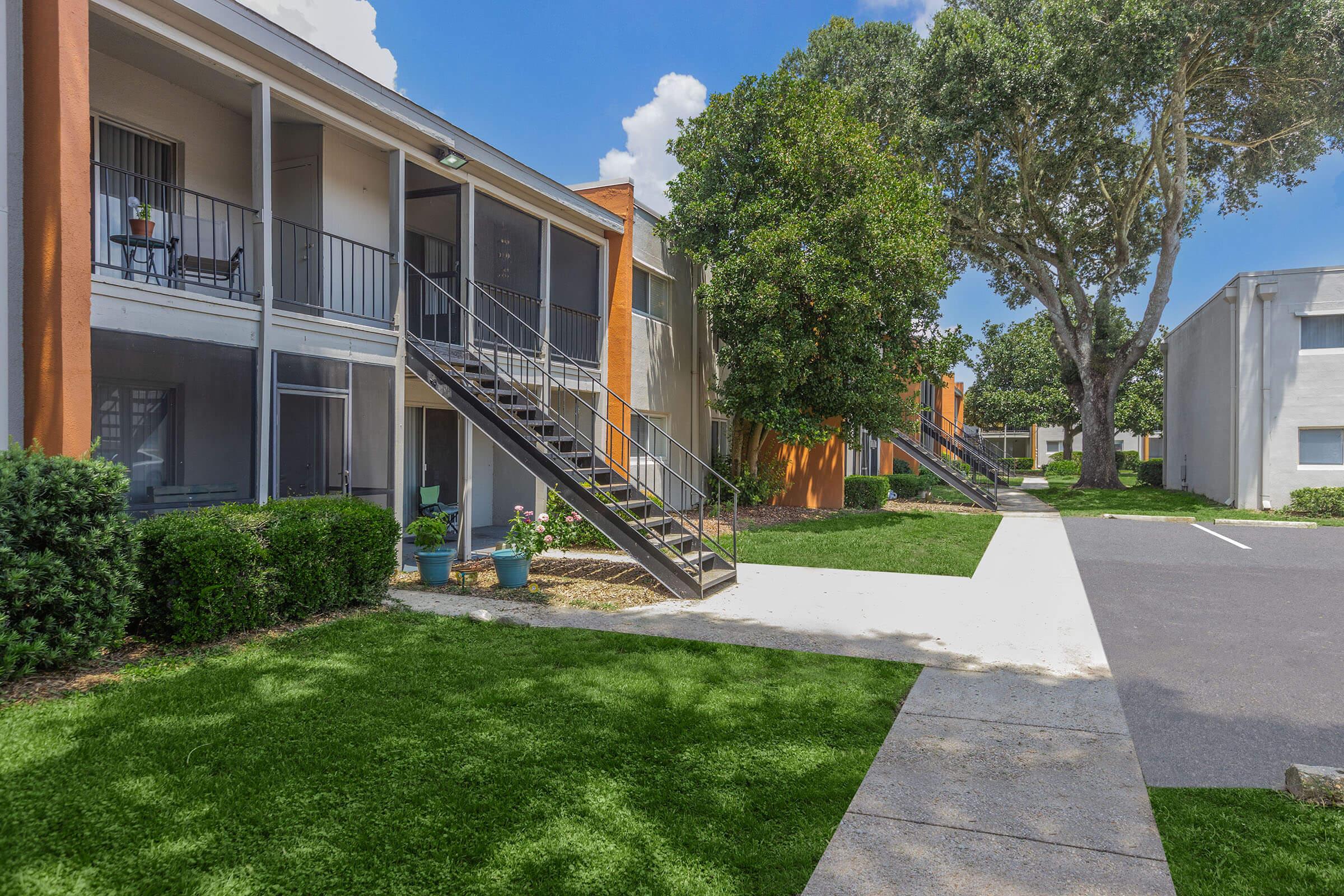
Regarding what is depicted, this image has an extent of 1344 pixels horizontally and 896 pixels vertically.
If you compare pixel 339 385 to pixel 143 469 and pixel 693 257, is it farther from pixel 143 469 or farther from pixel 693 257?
pixel 693 257

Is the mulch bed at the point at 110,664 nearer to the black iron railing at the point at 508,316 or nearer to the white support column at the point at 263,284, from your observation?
the white support column at the point at 263,284

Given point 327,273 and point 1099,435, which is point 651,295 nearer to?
point 327,273

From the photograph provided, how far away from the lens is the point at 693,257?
1536cm

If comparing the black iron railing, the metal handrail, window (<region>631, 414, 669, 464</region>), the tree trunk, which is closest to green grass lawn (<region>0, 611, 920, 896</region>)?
the metal handrail

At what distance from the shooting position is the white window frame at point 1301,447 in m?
A: 18.7

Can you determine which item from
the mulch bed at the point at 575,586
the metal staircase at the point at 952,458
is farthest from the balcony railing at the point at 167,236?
the metal staircase at the point at 952,458

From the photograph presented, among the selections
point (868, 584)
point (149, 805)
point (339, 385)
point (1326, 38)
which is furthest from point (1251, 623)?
Answer: point (1326, 38)

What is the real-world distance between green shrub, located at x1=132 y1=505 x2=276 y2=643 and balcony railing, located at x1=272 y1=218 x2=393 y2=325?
372cm

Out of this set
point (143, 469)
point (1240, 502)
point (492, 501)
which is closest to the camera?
point (143, 469)

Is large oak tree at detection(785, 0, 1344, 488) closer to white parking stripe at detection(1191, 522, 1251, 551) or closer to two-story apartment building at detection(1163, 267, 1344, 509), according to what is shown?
two-story apartment building at detection(1163, 267, 1344, 509)

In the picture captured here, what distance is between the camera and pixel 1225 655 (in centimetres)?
632

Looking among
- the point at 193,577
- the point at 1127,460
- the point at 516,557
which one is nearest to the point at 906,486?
the point at 516,557

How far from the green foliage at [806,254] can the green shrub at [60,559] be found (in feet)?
35.4

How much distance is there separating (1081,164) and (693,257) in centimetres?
1492
